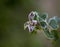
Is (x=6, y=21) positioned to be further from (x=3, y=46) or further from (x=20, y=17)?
(x=3, y=46)

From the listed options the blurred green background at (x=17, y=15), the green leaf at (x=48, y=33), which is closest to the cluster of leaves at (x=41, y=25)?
the green leaf at (x=48, y=33)

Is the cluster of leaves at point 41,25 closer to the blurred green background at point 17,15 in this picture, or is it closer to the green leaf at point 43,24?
the green leaf at point 43,24

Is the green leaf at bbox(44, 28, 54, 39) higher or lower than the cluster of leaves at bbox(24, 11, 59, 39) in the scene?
lower

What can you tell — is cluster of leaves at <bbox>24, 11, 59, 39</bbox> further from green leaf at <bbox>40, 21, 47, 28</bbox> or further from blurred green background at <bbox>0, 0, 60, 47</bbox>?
blurred green background at <bbox>0, 0, 60, 47</bbox>

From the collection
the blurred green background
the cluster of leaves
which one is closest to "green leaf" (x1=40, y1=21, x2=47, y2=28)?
the cluster of leaves

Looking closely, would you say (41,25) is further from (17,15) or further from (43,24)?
(17,15)

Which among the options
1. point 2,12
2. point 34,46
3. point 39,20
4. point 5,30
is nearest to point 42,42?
point 34,46
